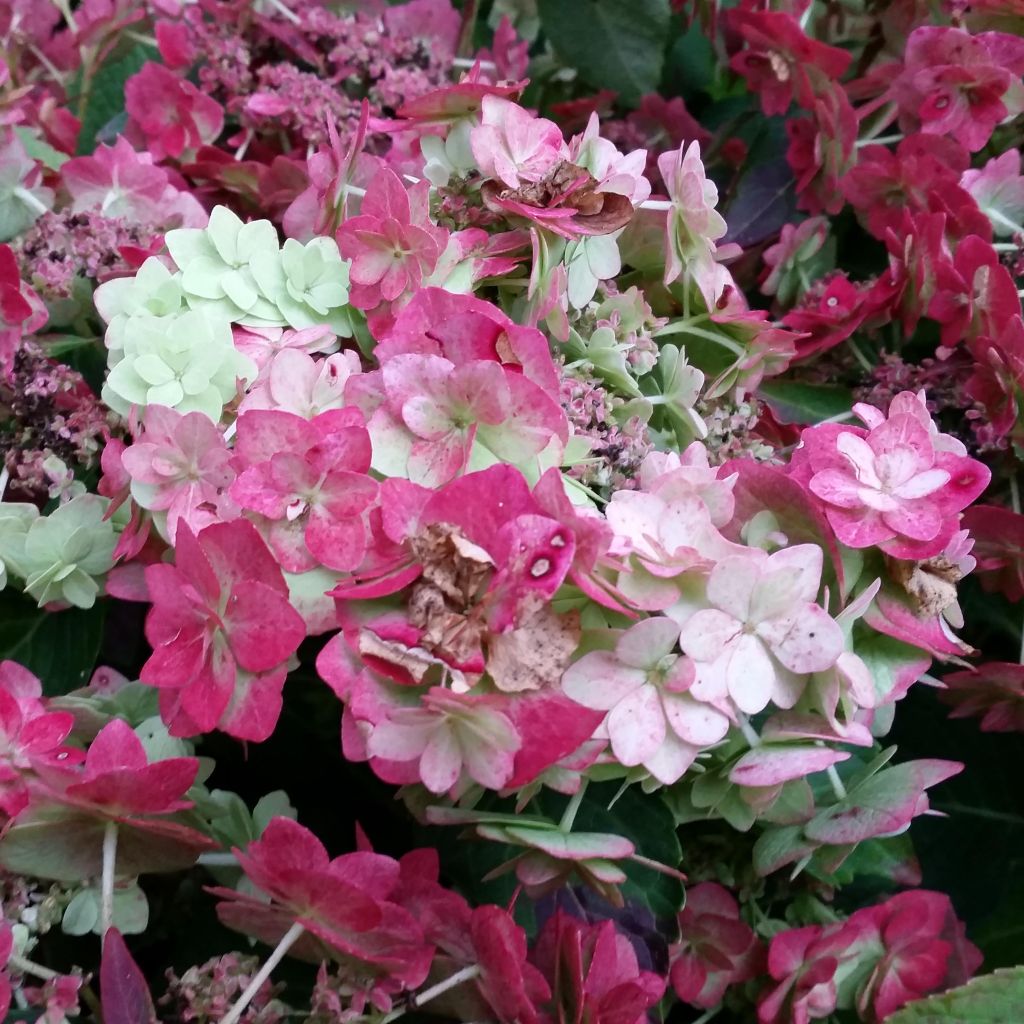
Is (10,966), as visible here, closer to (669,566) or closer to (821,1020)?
(669,566)

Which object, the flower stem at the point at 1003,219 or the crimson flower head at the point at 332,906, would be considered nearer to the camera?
the crimson flower head at the point at 332,906

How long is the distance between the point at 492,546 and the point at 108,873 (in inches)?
9.7

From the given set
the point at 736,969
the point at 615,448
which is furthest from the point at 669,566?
the point at 736,969

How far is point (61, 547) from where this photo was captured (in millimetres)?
549

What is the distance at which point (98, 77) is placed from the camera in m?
0.93

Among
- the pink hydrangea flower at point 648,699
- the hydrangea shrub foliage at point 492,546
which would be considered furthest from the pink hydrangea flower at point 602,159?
the pink hydrangea flower at point 648,699

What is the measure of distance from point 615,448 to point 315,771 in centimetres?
32

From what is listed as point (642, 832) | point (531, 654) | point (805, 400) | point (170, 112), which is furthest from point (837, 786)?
point (170, 112)

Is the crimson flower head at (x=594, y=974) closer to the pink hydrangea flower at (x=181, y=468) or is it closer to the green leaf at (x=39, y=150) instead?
the pink hydrangea flower at (x=181, y=468)

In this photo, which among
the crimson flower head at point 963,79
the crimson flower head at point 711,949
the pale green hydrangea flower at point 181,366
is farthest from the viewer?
the crimson flower head at point 963,79

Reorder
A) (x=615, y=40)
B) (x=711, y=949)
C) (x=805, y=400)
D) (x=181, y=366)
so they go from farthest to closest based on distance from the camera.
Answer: (x=615, y=40) < (x=805, y=400) < (x=711, y=949) < (x=181, y=366)

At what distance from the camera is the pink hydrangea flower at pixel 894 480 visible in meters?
0.45

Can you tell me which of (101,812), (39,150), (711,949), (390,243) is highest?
(390,243)

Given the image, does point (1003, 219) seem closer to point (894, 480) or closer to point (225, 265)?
point (894, 480)
